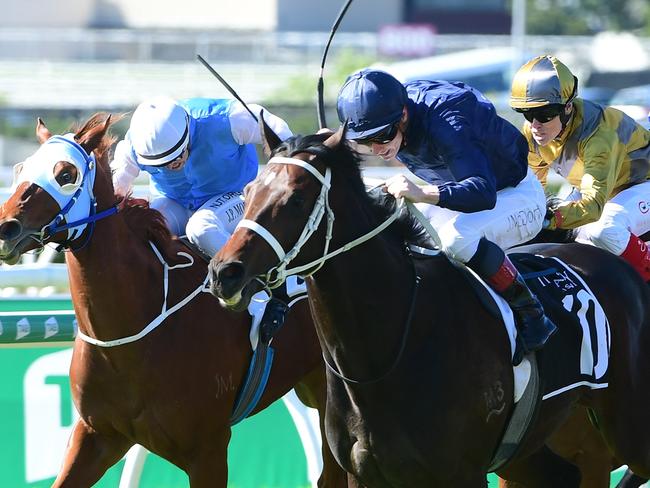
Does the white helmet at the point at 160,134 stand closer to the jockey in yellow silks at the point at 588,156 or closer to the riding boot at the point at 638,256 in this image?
the jockey in yellow silks at the point at 588,156

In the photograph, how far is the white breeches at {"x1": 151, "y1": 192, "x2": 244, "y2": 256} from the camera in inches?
208

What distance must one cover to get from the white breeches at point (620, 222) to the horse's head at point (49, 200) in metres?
2.22

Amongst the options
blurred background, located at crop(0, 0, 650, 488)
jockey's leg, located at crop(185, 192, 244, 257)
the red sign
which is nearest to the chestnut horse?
blurred background, located at crop(0, 0, 650, 488)

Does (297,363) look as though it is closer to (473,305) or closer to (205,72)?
(473,305)

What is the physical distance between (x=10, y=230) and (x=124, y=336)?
65 cm

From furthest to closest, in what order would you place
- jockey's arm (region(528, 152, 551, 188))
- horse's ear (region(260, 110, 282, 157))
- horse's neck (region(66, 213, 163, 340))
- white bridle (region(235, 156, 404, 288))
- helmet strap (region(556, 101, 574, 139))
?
jockey's arm (region(528, 152, 551, 188))
helmet strap (region(556, 101, 574, 139))
horse's neck (region(66, 213, 163, 340))
horse's ear (region(260, 110, 282, 157))
white bridle (region(235, 156, 404, 288))

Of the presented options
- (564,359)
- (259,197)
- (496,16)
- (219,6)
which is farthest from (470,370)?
(496,16)

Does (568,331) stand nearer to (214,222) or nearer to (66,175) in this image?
(214,222)

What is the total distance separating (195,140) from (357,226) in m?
1.65

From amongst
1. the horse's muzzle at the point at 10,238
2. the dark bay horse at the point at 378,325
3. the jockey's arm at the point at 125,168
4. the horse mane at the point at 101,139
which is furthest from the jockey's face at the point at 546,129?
the horse's muzzle at the point at 10,238

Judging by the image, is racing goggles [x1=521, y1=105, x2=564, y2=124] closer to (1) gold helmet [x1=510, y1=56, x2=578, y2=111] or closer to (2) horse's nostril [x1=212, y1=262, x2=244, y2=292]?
(1) gold helmet [x1=510, y1=56, x2=578, y2=111]

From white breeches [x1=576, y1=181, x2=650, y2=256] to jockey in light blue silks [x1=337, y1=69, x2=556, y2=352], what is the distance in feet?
2.30

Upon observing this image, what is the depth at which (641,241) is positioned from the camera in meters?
5.61

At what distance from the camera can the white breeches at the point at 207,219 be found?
17.4 ft
